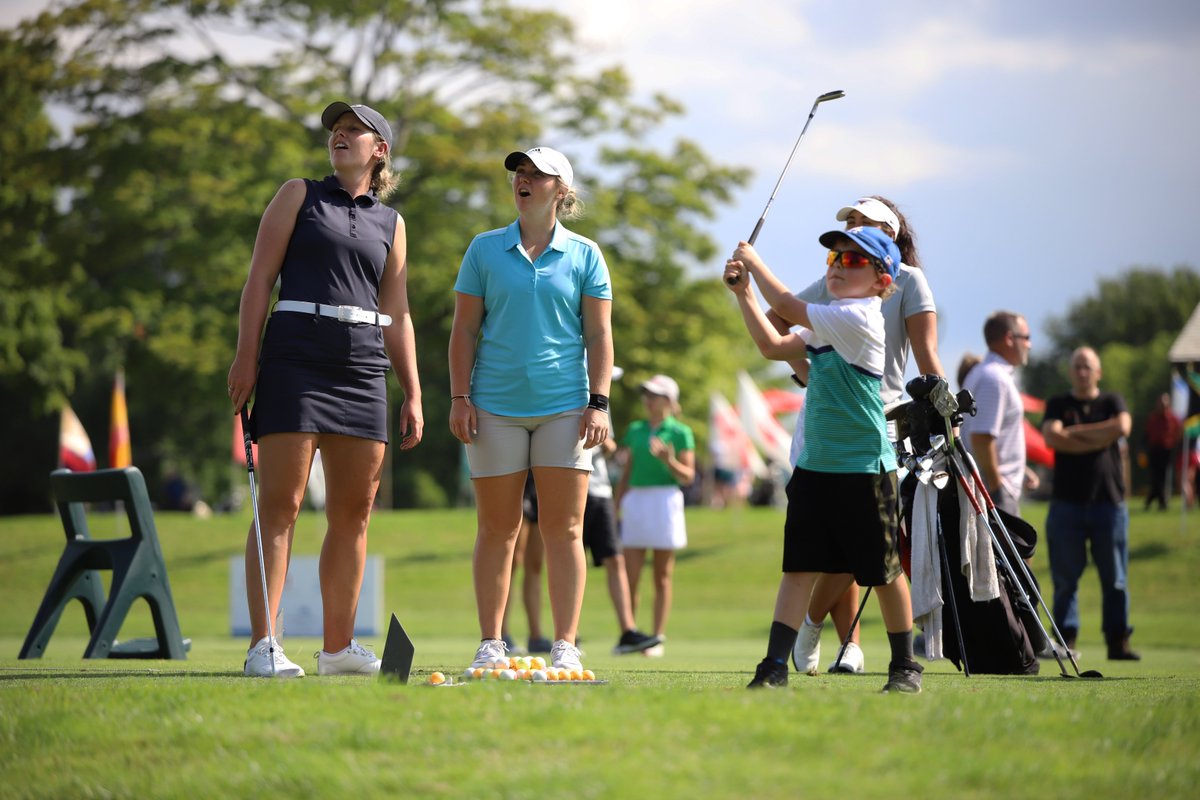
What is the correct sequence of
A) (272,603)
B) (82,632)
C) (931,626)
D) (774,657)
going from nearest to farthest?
1. (774,657)
2. (272,603)
3. (931,626)
4. (82,632)

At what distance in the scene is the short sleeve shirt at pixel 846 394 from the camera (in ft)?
19.0

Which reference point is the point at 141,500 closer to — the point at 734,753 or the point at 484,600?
the point at 484,600

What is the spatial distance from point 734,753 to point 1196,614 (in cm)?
1508

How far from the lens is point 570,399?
6.48 meters

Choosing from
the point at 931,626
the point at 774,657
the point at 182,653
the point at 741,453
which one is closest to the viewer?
the point at 774,657

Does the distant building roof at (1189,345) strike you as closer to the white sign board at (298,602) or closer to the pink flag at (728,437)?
the white sign board at (298,602)

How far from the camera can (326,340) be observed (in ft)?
20.8

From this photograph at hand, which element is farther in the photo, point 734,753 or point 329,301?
point 329,301

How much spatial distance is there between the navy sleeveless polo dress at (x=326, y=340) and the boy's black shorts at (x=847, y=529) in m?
1.84

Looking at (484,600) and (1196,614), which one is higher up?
(484,600)

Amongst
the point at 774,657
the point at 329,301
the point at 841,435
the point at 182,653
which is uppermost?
the point at 329,301

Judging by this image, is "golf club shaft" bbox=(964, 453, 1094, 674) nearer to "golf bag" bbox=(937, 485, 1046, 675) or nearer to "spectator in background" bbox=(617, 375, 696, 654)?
"golf bag" bbox=(937, 485, 1046, 675)

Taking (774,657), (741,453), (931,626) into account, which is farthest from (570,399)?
(741,453)

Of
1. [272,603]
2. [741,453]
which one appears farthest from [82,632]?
[741,453]
